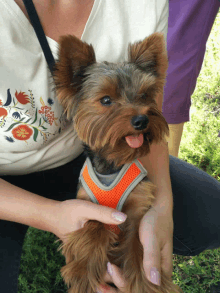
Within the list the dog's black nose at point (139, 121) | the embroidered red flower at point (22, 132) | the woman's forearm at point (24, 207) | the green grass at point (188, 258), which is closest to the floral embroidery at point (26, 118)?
the embroidered red flower at point (22, 132)

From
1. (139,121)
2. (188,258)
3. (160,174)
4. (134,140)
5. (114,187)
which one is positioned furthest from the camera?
(188,258)

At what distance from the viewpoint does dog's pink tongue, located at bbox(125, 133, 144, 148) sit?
→ 1395 millimetres

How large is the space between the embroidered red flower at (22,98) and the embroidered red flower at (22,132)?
135mm

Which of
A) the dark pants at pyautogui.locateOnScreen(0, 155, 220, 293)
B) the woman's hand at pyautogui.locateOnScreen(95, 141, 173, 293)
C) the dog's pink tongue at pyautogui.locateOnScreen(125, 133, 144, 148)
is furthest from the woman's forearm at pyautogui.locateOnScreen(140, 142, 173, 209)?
the dog's pink tongue at pyautogui.locateOnScreen(125, 133, 144, 148)

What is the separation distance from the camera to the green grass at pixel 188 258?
238 cm

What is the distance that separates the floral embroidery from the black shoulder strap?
206 millimetres

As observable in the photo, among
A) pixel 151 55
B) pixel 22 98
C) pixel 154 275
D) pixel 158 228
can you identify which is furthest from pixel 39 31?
pixel 154 275

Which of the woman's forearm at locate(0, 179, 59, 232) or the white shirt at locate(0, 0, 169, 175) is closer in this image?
the white shirt at locate(0, 0, 169, 175)

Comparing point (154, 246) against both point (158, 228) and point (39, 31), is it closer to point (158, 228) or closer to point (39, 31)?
point (158, 228)

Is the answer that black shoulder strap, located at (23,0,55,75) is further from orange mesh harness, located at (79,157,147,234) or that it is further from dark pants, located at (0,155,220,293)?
dark pants, located at (0,155,220,293)

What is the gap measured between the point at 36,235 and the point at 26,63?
1.91 metres

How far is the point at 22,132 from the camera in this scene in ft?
4.99

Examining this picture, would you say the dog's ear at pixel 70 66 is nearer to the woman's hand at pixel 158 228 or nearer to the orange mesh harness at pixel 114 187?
the orange mesh harness at pixel 114 187

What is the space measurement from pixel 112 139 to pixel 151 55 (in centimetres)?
61
